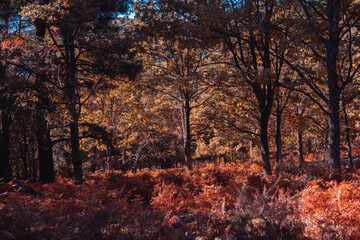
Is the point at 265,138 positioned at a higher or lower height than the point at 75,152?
higher

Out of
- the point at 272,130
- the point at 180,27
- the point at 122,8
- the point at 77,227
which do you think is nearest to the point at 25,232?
the point at 77,227

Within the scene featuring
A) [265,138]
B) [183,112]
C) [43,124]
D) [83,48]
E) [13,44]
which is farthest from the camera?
[183,112]

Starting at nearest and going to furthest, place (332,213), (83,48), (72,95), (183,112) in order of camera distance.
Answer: (332,213) → (72,95) → (83,48) → (183,112)

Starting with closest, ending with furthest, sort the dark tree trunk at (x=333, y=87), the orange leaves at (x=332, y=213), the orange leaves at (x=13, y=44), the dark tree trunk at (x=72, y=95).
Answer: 1. the orange leaves at (x=332, y=213)
2. the orange leaves at (x=13, y=44)
3. the dark tree trunk at (x=333, y=87)
4. the dark tree trunk at (x=72, y=95)

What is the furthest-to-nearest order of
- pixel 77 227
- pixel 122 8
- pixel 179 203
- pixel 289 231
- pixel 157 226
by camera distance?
pixel 122 8
pixel 179 203
pixel 157 226
pixel 289 231
pixel 77 227

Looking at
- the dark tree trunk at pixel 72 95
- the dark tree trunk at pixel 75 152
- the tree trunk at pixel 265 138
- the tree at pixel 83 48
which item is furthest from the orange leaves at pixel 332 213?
the dark tree trunk at pixel 75 152

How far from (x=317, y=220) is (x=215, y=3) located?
616cm

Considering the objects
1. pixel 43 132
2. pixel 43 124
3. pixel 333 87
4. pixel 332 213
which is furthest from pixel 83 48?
pixel 332 213

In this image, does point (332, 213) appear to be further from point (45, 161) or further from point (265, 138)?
point (45, 161)

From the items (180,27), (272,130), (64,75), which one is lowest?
(272,130)

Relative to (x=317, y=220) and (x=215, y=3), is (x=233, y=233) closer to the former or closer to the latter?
(x=317, y=220)

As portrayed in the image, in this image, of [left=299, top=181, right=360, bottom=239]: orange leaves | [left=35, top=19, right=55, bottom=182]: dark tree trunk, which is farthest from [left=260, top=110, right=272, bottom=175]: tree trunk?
[left=35, top=19, right=55, bottom=182]: dark tree trunk

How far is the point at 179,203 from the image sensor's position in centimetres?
489

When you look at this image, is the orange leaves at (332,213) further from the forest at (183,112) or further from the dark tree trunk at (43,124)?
the dark tree trunk at (43,124)
